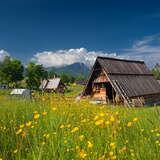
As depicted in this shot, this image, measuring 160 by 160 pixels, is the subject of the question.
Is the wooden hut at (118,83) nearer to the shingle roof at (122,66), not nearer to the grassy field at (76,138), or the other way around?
the shingle roof at (122,66)

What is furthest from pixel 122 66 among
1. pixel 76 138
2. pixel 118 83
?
pixel 76 138

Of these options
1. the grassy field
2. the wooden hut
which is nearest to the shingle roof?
the wooden hut

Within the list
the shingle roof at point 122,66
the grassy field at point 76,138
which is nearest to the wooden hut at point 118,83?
the shingle roof at point 122,66

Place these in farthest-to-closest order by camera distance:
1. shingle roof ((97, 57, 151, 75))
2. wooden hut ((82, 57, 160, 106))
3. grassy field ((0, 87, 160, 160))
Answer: shingle roof ((97, 57, 151, 75)) → wooden hut ((82, 57, 160, 106)) → grassy field ((0, 87, 160, 160))

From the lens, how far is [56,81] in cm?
8675

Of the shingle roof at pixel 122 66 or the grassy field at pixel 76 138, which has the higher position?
the shingle roof at pixel 122 66

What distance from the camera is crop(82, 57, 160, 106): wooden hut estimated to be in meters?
32.6

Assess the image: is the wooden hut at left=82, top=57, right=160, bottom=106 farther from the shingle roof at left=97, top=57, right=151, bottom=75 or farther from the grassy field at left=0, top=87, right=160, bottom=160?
the grassy field at left=0, top=87, right=160, bottom=160

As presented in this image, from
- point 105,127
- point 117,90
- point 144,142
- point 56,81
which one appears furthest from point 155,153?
point 56,81

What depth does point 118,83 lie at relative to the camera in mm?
32406

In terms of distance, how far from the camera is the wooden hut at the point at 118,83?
32.6 meters

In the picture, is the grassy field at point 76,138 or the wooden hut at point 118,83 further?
the wooden hut at point 118,83

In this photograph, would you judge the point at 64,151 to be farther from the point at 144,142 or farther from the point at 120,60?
the point at 120,60

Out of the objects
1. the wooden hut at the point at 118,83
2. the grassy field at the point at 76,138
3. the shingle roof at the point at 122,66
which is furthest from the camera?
the shingle roof at the point at 122,66
